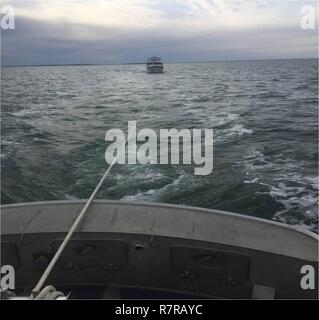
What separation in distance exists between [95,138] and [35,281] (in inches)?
591

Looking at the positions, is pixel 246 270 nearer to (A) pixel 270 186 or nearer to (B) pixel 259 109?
(A) pixel 270 186

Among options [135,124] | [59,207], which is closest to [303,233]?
[59,207]

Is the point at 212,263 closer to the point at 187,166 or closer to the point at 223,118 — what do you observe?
the point at 187,166

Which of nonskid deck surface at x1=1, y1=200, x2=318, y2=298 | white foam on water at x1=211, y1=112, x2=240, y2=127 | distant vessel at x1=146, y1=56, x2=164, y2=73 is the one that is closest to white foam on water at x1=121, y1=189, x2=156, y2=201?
nonskid deck surface at x1=1, y1=200, x2=318, y2=298

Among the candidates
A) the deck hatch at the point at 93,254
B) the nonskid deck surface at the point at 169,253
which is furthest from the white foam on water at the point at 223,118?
the deck hatch at the point at 93,254
